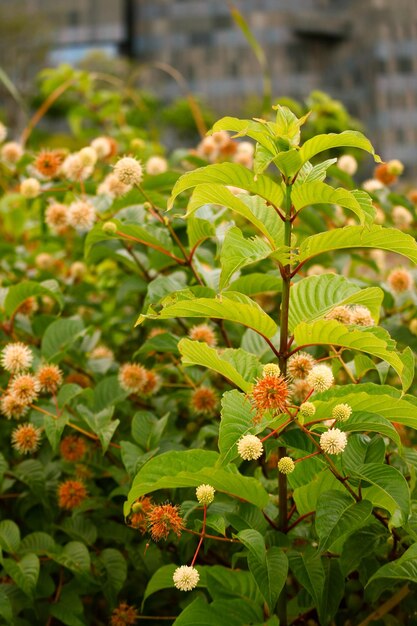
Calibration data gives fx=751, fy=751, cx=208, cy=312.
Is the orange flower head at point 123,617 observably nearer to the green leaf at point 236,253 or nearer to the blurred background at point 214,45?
the green leaf at point 236,253

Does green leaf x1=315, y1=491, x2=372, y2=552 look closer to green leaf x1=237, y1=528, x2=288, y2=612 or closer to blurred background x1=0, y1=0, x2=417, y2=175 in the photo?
green leaf x1=237, y1=528, x2=288, y2=612

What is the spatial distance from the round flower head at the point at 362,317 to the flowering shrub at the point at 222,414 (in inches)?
0.5

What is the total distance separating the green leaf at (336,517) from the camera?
0.53 m

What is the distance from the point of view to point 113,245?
3.04 ft

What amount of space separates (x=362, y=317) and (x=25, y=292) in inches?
14.0

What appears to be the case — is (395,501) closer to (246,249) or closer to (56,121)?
(246,249)

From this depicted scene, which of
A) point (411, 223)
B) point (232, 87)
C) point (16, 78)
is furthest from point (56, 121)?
point (411, 223)

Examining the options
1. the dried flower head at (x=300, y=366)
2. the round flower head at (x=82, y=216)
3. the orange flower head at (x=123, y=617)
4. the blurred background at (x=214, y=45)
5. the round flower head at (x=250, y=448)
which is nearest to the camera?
the round flower head at (x=250, y=448)

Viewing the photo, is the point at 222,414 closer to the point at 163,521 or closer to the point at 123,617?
the point at 163,521

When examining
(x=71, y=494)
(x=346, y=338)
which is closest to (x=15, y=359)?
(x=71, y=494)

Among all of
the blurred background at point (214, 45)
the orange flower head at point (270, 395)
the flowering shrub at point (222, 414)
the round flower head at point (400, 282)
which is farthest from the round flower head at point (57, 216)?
the blurred background at point (214, 45)

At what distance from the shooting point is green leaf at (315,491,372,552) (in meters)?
0.53

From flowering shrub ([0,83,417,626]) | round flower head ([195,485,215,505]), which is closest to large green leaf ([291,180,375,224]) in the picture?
flowering shrub ([0,83,417,626])

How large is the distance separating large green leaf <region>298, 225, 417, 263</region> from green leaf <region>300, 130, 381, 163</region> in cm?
5
